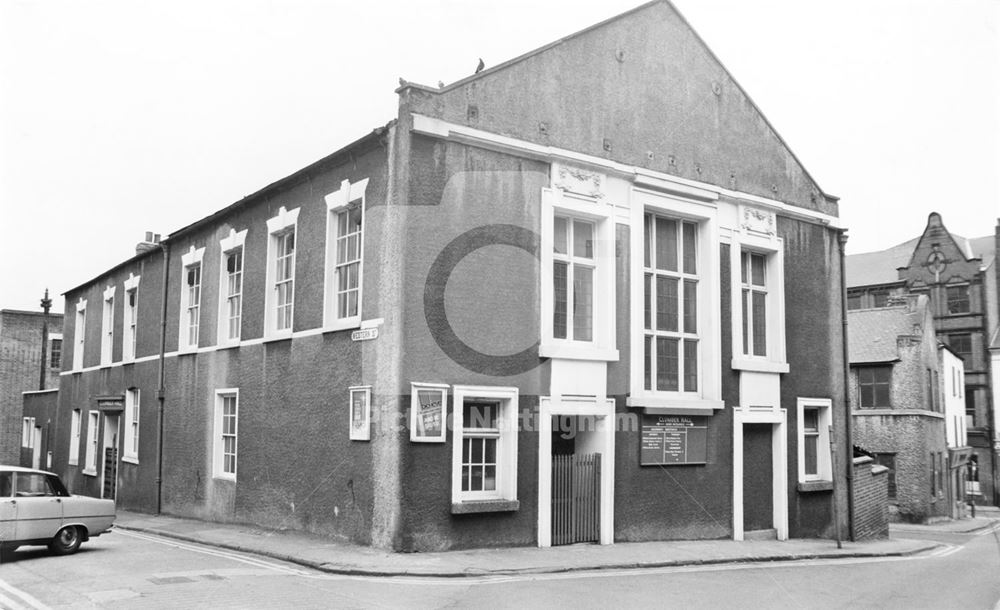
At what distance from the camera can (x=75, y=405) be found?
30.9m

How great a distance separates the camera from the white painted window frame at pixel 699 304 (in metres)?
17.1

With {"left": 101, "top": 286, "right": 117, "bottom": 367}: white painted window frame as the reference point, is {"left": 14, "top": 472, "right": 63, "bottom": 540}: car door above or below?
below

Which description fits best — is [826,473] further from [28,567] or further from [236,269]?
[28,567]

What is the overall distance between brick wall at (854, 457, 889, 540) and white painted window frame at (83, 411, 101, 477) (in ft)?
77.2

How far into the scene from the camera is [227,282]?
21.1 meters

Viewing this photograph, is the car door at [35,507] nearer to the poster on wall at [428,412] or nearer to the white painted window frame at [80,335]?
the poster on wall at [428,412]

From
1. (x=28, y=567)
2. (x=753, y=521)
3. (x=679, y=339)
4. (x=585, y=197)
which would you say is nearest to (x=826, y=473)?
(x=753, y=521)

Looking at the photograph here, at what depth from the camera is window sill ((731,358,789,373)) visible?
1884 cm

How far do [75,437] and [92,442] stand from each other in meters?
2.29

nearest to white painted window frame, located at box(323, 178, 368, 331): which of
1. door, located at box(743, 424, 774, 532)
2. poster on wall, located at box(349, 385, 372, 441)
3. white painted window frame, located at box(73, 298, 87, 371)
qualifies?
poster on wall, located at box(349, 385, 372, 441)

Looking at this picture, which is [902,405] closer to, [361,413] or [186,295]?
[186,295]

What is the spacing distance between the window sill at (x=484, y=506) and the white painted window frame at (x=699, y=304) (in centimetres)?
344

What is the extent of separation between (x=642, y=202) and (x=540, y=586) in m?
8.69

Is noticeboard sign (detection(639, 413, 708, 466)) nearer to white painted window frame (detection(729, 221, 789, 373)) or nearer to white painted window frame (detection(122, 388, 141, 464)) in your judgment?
white painted window frame (detection(729, 221, 789, 373))
